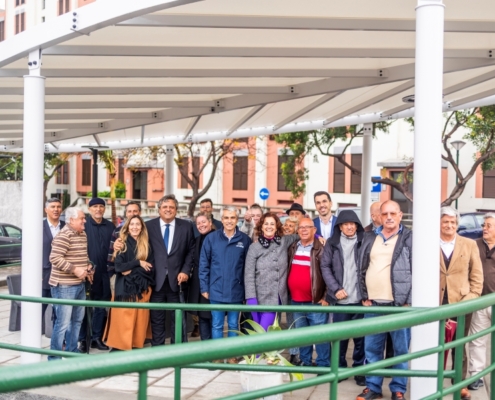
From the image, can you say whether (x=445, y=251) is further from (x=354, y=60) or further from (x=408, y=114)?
(x=408, y=114)

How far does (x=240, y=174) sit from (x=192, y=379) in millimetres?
40223

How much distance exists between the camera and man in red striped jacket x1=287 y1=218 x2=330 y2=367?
6.98m

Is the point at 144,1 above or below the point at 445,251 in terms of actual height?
above

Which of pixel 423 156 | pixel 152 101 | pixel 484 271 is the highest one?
pixel 152 101

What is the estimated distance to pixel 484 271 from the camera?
656 centimetres

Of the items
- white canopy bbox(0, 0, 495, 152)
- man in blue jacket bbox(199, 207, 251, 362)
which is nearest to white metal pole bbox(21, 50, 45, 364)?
white canopy bbox(0, 0, 495, 152)

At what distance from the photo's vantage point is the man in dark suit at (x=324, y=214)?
27.1ft

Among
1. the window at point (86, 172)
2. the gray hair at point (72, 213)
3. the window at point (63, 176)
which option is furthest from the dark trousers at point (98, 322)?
the window at point (63, 176)

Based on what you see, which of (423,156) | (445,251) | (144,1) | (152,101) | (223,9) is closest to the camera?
(423,156)

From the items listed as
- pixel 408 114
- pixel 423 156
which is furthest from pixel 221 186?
pixel 423 156

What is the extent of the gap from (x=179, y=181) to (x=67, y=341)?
41544 mm

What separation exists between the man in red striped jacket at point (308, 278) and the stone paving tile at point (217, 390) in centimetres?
94

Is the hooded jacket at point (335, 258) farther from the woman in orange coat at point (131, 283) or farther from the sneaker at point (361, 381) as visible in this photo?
the woman in orange coat at point (131, 283)

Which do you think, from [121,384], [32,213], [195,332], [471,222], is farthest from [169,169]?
[121,384]
